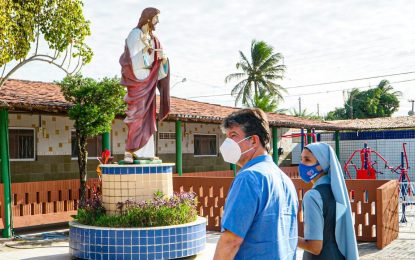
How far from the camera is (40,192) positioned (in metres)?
11.1

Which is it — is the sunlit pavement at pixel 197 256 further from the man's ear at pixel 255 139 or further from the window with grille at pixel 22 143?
the man's ear at pixel 255 139

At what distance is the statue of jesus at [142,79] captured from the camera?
8312 millimetres

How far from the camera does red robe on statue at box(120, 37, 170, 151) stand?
8.38 m

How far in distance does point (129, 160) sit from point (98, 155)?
6053 millimetres

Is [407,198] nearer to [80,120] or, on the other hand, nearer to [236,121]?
[80,120]

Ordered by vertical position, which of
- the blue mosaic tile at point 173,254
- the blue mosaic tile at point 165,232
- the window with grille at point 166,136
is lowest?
the blue mosaic tile at point 173,254

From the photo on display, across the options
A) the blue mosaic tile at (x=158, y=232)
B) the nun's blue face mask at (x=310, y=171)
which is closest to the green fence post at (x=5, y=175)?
the blue mosaic tile at (x=158, y=232)

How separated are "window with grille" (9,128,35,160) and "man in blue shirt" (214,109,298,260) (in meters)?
10.1

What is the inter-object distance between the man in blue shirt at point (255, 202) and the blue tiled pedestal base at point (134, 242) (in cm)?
457

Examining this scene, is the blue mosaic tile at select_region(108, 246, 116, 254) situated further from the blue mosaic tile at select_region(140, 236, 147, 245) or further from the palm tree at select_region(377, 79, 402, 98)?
the palm tree at select_region(377, 79, 402, 98)

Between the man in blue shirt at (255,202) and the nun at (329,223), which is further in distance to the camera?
the nun at (329,223)

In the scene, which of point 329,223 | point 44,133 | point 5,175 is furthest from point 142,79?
point 329,223

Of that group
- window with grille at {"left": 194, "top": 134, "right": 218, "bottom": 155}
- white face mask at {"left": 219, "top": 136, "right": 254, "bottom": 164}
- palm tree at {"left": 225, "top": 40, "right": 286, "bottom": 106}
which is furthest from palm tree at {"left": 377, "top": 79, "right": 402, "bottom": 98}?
white face mask at {"left": 219, "top": 136, "right": 254, "bottom": 164}

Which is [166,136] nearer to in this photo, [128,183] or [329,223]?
[128,183]
